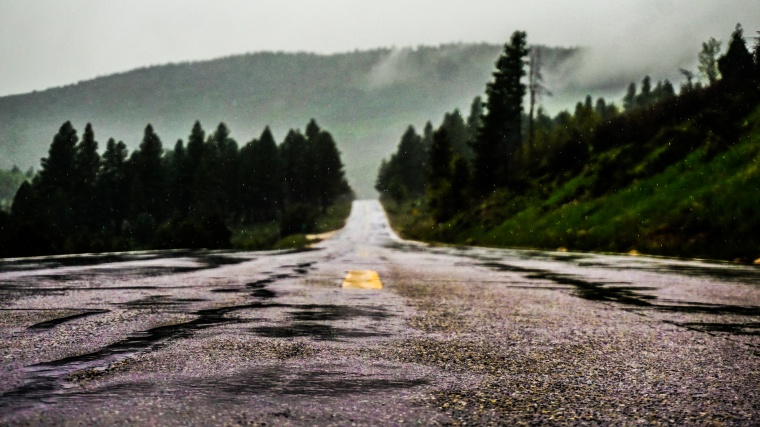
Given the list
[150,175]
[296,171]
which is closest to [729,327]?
[150,175]

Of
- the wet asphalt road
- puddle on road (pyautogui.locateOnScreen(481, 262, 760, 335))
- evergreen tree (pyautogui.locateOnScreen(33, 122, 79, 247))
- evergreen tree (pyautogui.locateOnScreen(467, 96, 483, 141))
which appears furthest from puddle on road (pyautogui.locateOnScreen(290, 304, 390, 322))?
evergreen tree (pyautogui.locateOnScreen(467, 96, 483, 141))

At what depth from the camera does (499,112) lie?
64250mm

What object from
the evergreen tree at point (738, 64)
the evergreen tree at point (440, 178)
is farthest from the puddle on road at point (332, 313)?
the evergreen tree at point (440, 178)

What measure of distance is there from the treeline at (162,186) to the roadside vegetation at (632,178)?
32.2 meters

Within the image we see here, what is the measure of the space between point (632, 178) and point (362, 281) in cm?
2939

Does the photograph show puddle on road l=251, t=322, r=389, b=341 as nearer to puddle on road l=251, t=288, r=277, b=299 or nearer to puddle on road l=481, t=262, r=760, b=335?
puddle on road l=251, t=288, r=277, b=299

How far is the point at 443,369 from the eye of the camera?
230cm

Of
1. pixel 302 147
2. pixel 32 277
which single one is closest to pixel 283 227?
pixel 302 147

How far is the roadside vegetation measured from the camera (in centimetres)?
2011

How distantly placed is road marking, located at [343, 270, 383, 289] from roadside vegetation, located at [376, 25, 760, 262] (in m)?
10.7

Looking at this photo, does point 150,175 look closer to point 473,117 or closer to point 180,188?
point 180,188

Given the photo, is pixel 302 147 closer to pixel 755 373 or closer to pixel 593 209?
pixel 593 209

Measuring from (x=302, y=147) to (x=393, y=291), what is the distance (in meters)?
118

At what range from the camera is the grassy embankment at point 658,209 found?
59.5ft
